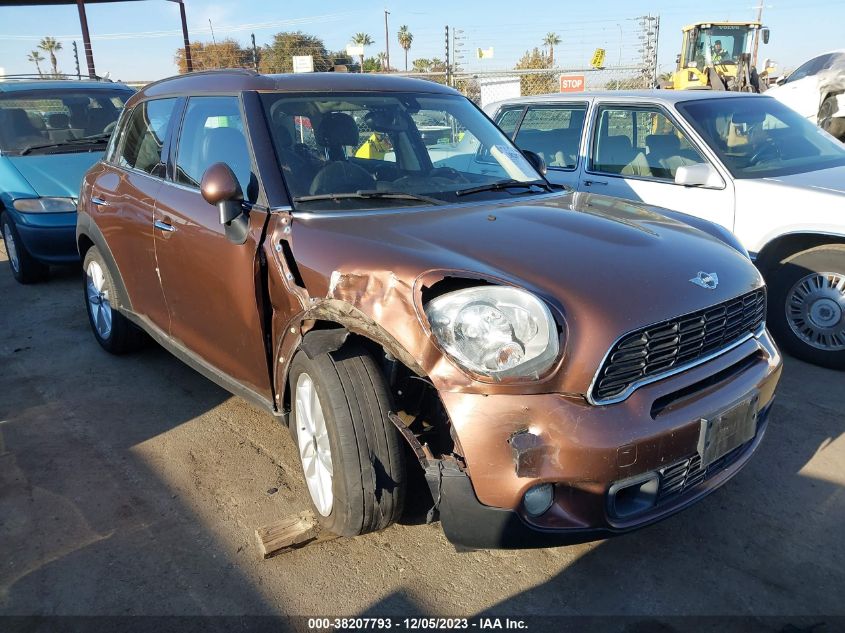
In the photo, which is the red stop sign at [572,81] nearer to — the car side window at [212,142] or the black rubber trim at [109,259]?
the black rubber trim at [109,259]

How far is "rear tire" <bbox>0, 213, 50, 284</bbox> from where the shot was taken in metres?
6.70

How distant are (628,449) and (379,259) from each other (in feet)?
3.52

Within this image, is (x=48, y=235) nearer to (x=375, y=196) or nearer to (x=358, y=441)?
(x=375, y=196)

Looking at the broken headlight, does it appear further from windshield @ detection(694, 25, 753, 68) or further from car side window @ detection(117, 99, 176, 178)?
windshield @ detection(694, 25, 753, 68)

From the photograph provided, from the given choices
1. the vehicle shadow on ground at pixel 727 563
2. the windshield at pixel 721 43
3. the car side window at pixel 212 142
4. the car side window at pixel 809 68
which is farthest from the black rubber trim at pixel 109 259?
the windshield at pixel 721 43

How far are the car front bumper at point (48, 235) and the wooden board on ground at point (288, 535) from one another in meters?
4.86

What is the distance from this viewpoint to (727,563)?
2.68 meters

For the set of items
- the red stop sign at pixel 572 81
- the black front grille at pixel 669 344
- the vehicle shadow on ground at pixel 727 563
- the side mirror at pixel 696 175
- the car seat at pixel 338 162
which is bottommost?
the vehicle shadow on ground at pixel 727 563

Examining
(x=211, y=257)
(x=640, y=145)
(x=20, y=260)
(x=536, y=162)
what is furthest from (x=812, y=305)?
(x=20, y=260)

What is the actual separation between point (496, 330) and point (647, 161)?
12.3ft

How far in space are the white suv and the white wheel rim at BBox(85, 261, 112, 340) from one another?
3.43 meters

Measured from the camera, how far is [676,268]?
8.42 ft

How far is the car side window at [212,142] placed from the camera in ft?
10.4

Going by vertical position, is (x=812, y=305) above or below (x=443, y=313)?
below
